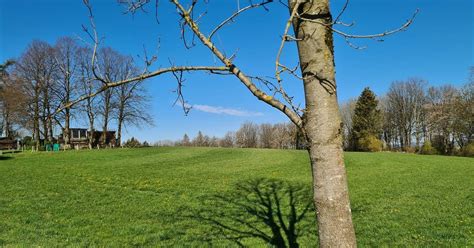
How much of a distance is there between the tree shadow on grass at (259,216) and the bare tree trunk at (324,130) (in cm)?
493

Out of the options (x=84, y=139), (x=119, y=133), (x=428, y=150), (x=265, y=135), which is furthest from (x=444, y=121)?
(x=84, y=139)

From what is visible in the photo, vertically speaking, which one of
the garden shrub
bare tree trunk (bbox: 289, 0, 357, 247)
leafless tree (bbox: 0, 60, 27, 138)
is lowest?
the garden shrub

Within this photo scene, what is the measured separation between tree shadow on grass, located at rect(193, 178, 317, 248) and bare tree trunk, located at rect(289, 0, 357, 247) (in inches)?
194

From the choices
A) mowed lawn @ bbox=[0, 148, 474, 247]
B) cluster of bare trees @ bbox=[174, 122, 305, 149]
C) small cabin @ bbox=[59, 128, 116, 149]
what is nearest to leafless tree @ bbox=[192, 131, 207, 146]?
cluster of bare trees @ bbox=[174, 122, 305, 149]

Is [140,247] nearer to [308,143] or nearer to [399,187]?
[308,143]

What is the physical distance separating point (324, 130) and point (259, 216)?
7738mm

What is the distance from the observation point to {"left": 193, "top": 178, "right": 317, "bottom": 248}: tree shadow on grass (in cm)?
741

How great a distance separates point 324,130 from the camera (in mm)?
2021

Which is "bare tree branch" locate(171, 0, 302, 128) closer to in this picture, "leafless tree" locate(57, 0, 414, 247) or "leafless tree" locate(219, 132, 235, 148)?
"leafless tree" locate(57, 0, 414, 247)

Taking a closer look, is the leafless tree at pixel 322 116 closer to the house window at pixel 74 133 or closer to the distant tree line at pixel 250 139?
the house window at pixel 74 133

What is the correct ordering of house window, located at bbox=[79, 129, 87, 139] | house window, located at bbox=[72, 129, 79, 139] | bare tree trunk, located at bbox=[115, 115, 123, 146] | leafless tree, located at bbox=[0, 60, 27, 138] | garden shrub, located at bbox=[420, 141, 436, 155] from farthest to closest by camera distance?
house window, located at bbox=[79, 129, 87, 139]
house window, located at bbox=[72, 129, 79, 139]
garden shrub, located at bbox=[420, 141, 436, 155]
bare tree trunk, located at bbox=[115, 115, 123, 146]
leafless tree, located at bbox=[0, 60, 27, 138]

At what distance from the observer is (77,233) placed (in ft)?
25.0

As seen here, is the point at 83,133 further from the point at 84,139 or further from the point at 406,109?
the point at 406,109

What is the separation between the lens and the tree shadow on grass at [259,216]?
7.41m
